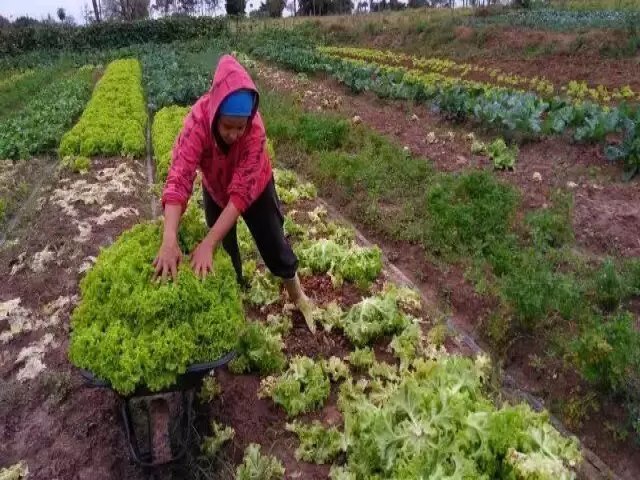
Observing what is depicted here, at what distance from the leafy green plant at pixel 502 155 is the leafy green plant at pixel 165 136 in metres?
4.82

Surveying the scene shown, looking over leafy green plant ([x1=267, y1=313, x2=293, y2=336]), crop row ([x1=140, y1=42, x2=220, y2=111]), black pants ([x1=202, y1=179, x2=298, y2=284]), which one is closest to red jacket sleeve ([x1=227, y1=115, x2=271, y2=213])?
black pants ([x1=202, y1=179, x2=298, y2=284])

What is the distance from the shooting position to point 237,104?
3273mm

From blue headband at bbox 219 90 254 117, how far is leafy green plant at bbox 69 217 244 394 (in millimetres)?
967

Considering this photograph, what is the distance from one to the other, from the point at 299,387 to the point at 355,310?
0.99 metres

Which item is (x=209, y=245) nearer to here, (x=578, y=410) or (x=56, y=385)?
(x=56, y=385)

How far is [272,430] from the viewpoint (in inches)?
149

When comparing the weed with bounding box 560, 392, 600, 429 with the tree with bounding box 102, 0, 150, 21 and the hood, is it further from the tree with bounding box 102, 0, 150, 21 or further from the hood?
the tree with bounding box 102, 0, 150, 21

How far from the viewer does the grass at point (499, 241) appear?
161 inches

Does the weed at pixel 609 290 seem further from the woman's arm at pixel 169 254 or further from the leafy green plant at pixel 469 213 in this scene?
the woman's arm at pixel 169 254

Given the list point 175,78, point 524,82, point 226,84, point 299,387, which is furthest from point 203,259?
point 175,78

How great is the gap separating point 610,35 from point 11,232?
60.3ft

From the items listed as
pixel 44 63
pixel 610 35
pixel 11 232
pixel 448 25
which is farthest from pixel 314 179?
pixel 44 63

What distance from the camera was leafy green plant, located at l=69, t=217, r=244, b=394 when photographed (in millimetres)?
3018

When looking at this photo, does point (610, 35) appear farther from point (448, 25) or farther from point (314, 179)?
point (314, 179)
